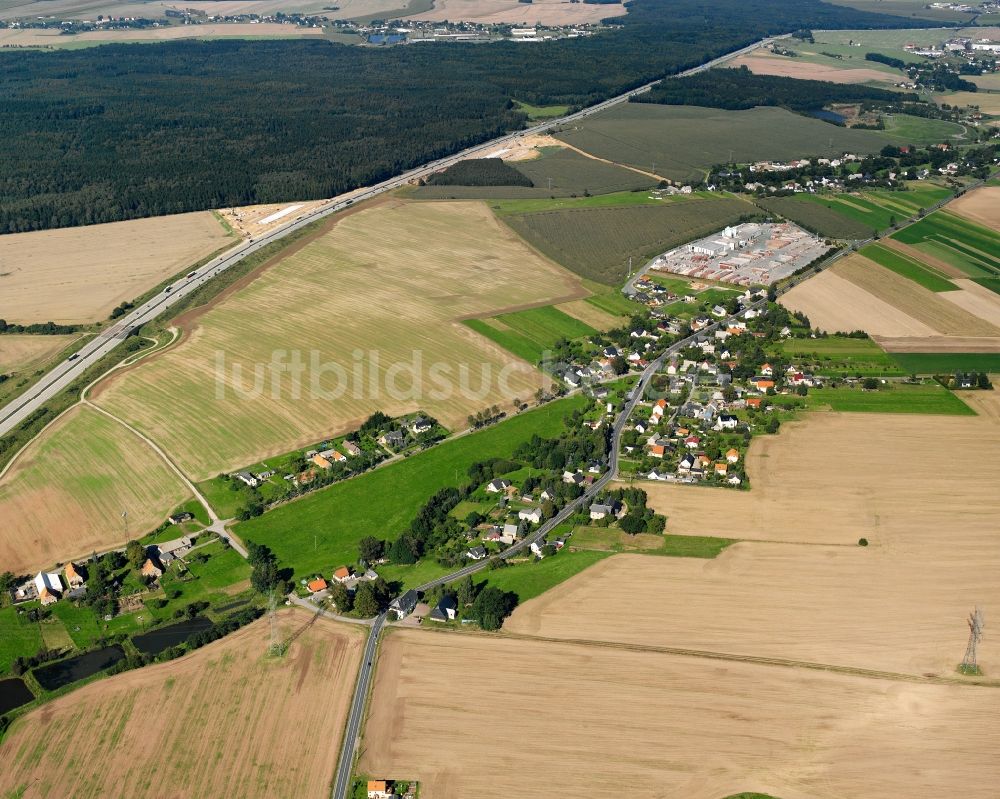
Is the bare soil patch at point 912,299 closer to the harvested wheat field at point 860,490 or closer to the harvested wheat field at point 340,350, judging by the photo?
the harvested wheat field at point 860,490

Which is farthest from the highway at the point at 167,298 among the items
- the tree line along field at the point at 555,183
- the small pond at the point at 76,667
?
the small pond at the point at 76,667

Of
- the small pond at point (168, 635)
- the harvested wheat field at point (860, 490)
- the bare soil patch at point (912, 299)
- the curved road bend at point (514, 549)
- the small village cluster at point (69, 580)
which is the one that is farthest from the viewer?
the bare soil patch at point (912, 299)

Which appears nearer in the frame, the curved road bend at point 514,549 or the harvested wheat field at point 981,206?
the curved road bend at point 514,549

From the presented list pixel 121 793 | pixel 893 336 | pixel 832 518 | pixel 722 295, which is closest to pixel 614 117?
pixel 722 295

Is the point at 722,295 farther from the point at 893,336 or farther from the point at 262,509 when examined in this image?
the point at 262,509

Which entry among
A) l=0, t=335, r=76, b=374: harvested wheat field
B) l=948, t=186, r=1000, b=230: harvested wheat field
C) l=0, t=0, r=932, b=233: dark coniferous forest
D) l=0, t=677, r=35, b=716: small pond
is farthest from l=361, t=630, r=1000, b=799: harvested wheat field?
l=0, t=0, r=932, b=233: dark coniferous forest

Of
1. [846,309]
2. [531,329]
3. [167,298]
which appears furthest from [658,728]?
[167,298]

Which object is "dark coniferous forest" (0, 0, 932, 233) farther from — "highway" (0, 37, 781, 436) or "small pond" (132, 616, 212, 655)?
"small pond" (132, 616, 212, 655)
